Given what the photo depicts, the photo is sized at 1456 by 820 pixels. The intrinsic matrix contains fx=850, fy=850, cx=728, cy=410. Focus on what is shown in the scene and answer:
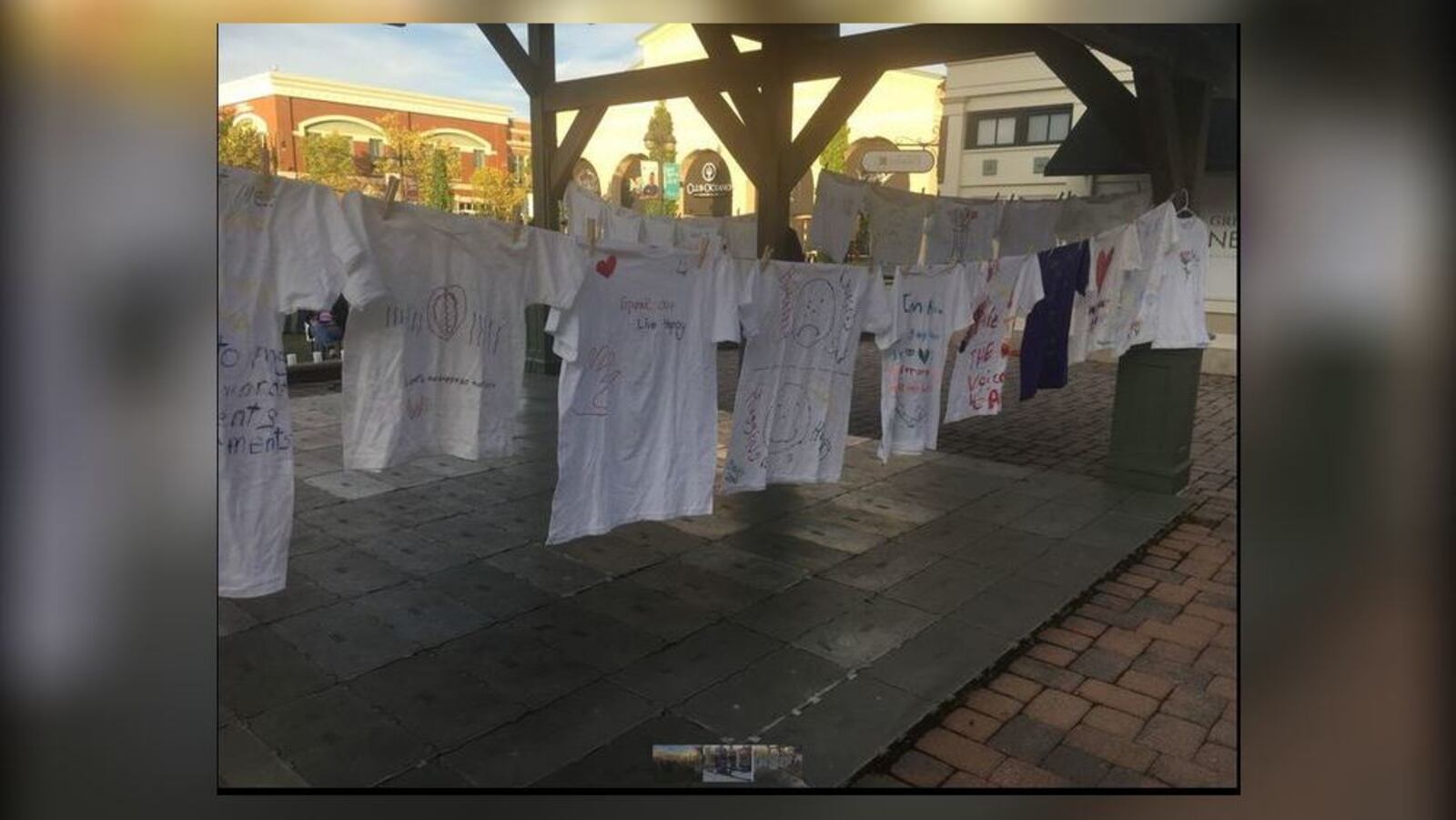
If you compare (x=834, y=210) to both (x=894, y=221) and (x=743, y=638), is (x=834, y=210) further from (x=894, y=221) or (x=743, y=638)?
(x=743, y=638)

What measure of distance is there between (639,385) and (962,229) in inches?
135

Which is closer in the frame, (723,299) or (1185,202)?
(723,299)

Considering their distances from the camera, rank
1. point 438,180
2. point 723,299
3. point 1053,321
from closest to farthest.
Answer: point 723,299, point 438,180, point 1053,321

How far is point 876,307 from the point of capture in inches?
158

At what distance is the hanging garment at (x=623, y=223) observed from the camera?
226 inches

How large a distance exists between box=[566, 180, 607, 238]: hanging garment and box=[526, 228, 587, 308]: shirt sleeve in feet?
7.55

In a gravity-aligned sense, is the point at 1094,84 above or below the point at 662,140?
above

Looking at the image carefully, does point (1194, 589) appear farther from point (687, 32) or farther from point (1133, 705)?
point (687, 32)

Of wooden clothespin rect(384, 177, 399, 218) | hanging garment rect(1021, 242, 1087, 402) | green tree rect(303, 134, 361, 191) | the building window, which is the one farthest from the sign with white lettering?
wooden clothespin rect(384, 177, 399, 218)

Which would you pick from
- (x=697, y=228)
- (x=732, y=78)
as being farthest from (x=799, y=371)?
(x=697, y=228)

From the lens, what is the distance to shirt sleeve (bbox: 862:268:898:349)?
157 inches

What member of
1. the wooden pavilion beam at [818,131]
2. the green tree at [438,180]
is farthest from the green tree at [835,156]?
the green tree at [438,180]

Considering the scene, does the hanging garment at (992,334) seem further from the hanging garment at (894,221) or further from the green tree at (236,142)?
the green tree at (236,142)

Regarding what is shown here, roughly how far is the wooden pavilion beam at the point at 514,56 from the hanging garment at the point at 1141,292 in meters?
3.55
